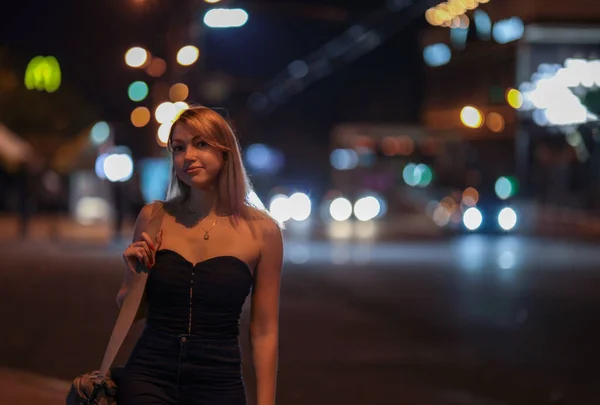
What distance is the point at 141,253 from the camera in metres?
3.98

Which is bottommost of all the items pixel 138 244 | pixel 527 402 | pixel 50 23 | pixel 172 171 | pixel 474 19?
pixel 527 402

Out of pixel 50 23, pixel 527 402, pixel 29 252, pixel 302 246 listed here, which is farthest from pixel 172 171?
pixel 302 246

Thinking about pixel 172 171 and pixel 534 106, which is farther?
pixel 534 106

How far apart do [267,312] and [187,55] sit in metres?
25.7

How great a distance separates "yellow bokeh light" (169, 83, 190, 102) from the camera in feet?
102

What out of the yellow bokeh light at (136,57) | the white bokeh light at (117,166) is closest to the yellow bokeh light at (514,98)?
the white bokeh light at (117,166)

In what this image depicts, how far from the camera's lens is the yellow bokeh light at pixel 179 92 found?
31156 mm

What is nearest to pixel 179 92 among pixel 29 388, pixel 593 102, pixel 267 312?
pixel 593 102

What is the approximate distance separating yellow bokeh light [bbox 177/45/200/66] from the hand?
2531cm

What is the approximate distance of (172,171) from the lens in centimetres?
440

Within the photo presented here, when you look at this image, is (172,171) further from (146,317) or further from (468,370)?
(468,370)

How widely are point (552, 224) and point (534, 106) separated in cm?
419

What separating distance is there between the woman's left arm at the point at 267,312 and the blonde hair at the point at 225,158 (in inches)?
5.1

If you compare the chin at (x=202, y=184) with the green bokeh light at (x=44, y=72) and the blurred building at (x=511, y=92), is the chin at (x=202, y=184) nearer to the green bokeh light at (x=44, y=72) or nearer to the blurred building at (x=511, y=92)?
the blurred building at (x=511, y=92)
